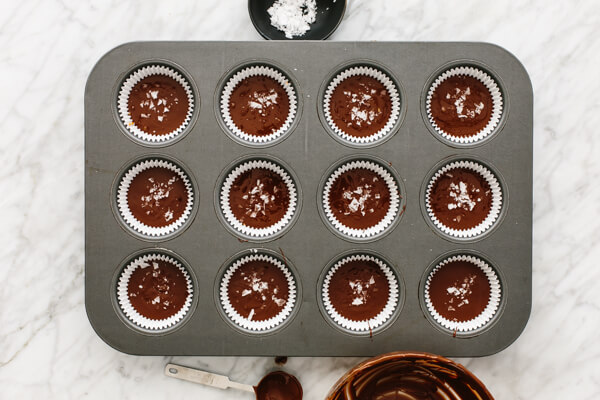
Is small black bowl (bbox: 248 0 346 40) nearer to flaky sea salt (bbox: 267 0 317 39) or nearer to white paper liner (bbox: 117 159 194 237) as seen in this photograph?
flaky sea salt (bbox: 267 0 317 39)

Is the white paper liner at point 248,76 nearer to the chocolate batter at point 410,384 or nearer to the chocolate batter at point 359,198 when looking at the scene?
the chocolate batter at point 359,198

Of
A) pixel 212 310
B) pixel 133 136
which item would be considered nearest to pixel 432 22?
pixel 133 136

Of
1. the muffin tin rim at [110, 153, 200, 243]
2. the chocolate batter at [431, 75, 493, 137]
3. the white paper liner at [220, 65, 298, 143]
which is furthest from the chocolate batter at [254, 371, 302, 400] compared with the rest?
the chocolate batter at [431, 75, 493, 137]

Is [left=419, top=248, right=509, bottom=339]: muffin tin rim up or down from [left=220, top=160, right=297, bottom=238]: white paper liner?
down

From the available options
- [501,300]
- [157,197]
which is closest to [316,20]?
[157,197]
